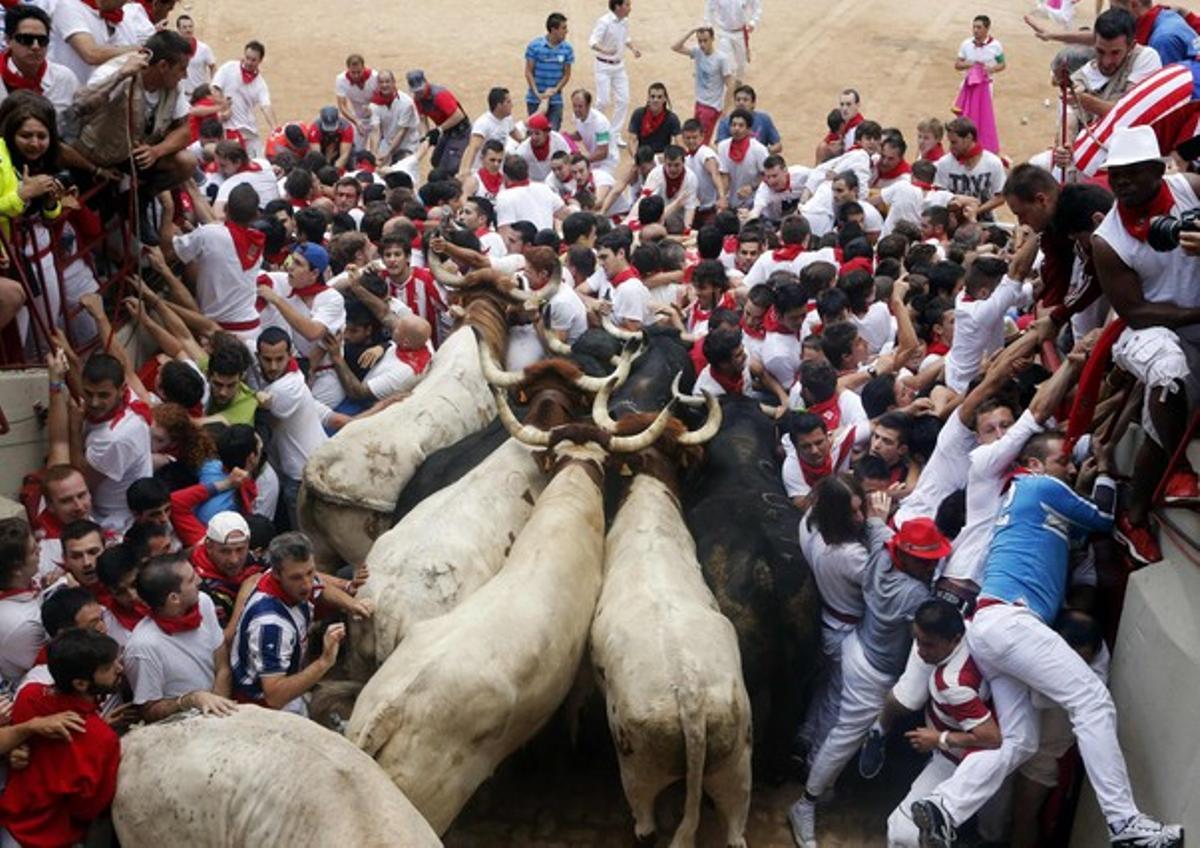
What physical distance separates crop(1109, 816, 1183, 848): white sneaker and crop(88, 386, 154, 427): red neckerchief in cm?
562

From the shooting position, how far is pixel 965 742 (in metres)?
7.83

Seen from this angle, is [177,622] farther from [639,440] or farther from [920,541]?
[920,541]

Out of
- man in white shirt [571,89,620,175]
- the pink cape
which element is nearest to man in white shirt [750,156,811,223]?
man in white shirt [571,89,620,175]

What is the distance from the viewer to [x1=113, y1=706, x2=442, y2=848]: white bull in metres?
6.34

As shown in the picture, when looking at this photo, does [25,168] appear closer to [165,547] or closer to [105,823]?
[165,547]

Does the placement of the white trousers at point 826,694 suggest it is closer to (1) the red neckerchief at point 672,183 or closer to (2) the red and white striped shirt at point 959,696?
(2) the red and white striped shirt at point 959,696

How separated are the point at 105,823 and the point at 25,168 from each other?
400cm

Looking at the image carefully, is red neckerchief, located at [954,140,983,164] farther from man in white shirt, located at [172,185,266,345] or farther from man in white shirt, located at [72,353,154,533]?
man in white shirt, located at [72,353,154,533]

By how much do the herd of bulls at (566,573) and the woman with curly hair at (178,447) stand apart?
681 millimetres

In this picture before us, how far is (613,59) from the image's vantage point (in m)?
22.2

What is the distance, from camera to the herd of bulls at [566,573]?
24.3 ft

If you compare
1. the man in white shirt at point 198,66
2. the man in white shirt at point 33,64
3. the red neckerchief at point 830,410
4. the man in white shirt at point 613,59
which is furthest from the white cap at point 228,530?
the man in white shirt at point 613,59

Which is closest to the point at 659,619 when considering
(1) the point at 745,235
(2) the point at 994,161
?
(1) the point at 745,235

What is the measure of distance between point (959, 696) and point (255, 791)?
348cm
